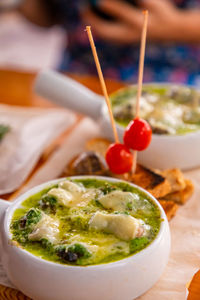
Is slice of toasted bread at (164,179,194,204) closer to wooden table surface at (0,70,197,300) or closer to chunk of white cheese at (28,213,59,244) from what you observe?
chunk of white cheese at (28,213,59,244)

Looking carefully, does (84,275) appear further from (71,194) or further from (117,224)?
(71,194)

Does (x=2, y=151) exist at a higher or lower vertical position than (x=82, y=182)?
lower

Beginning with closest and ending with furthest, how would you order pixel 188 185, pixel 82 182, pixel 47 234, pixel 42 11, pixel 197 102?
pixel 47 234 → pixel 82 182 → pixel 188 185 → pixel 197 102 → pixel 42 11

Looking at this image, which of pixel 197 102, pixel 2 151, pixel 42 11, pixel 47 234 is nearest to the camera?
pixel 47 234

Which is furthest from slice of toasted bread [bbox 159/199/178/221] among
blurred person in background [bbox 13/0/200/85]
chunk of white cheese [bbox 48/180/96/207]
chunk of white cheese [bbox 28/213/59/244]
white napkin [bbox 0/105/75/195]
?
blurred person in background [bbox 13/0/200/85]

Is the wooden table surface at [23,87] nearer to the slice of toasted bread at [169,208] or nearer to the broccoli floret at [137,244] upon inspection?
the slice of toasted bread at [169,208]

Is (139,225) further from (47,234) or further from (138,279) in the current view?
(47,234)

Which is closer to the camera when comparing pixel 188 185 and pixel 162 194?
pixel 162 194

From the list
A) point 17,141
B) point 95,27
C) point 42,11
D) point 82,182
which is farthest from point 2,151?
point 42,11
